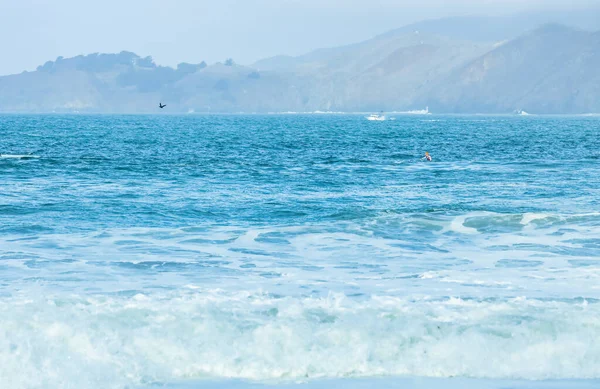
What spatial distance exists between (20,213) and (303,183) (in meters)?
18.8

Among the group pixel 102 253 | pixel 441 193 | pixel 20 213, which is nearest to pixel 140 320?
pixel 102 253

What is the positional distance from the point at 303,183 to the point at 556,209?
16.9m

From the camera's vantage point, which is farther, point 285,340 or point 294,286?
point 294,286

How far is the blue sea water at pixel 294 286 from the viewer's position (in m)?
13.9

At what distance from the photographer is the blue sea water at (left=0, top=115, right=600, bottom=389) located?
13.9 m

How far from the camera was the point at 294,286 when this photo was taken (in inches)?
728

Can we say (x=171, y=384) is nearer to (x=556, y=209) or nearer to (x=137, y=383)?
(x=137, y=383)

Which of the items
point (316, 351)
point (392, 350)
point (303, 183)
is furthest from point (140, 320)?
point (303, 183)

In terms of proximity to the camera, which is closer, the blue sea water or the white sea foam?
the white sea foam

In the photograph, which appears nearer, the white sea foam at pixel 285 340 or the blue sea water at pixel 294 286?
the white sea foam at pixel 285 340

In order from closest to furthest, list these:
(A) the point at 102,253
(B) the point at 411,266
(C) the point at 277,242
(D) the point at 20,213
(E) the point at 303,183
→ (B) the point at 411,266 → (A) the point at 102,253 → (C) the point at 277,242 → (D) the point at 20,213 → (E) the point at 303,183

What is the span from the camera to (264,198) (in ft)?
123

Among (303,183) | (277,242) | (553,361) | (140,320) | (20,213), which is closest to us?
(553,361)

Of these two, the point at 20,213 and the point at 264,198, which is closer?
the point at 20,213
